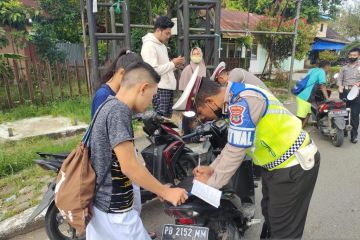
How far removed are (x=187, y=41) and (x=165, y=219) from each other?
379 centimetres

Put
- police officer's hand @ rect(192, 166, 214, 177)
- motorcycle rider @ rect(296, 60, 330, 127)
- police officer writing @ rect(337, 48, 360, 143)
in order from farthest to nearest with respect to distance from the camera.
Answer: motorcycle rider @ rect(296, 60, 330, 127), police officer writing @ rect(337, 48, 360, 143), police officer's hand @ rect(192, 166, 214, 177)

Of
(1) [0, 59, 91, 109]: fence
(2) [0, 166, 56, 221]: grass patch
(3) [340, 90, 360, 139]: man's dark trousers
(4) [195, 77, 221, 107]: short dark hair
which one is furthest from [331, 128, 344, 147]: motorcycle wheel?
(1) [0, 59, 91, 109]: fence

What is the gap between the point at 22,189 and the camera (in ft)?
11.7

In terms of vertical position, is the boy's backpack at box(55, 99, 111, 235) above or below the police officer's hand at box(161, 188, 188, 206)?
above

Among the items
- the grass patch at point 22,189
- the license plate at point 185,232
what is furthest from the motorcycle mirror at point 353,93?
the grass patch at point 22,189

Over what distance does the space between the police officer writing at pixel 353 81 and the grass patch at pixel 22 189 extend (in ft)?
17.1

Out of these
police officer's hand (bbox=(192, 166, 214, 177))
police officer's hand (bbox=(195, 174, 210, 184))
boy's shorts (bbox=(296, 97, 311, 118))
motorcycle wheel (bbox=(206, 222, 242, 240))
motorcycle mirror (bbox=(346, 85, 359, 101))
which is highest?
police officer's hand (bbox=(192, 166, 214, 177))

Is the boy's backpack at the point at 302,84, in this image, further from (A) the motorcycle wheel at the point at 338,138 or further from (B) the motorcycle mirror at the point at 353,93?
(A) the motorcycle wheel at the point at 338,138

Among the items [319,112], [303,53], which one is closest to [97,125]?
[319,112]

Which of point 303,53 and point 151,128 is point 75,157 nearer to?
point 151,128

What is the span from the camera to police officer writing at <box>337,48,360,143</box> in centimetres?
530

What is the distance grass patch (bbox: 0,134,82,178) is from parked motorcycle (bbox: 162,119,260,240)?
2.84 meters

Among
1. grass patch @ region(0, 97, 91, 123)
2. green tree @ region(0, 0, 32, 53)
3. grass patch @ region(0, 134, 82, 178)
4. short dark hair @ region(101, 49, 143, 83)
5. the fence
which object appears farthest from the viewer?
green tree @ region(0, 0, 32, 53)

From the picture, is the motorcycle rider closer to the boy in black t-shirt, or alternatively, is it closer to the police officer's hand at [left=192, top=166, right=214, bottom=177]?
the police officer's hand at [left=192, top=166, right=214, bottom=177]
